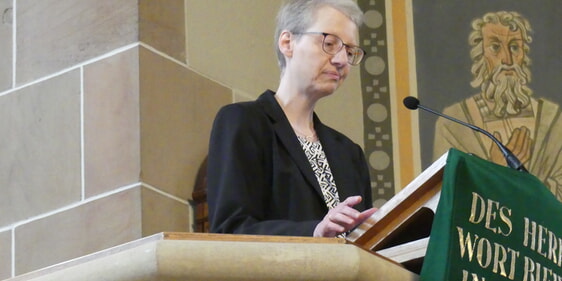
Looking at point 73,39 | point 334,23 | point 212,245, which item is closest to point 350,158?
point 334,23

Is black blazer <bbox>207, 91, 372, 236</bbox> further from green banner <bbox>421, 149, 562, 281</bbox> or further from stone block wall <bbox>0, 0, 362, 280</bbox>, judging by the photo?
stone block wall <bbox>0, 0, 362, 280</bbox>

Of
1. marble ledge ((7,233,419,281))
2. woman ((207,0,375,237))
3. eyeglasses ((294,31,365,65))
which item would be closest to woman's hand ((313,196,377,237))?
woman ((207,0,375,237))

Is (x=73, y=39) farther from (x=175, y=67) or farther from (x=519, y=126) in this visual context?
(x=519, y=126)

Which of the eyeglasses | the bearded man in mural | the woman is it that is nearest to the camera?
the woman

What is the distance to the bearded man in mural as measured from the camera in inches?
231

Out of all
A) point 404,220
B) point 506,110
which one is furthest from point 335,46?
point 506,110

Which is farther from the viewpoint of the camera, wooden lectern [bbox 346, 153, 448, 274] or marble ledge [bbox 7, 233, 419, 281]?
wooden lectern [bbox 346, 153, 448, 274]

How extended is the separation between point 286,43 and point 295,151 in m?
0.42

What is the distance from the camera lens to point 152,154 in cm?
463

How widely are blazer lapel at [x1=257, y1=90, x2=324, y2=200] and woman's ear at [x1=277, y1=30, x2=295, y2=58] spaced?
6.9 inches

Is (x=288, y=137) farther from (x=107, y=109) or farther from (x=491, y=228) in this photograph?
(x=107, y=109)

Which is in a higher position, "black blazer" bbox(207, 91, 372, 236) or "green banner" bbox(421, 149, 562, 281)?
"black blazer" bbox(207, 91, 372, 236)

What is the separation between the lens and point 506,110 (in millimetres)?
5938

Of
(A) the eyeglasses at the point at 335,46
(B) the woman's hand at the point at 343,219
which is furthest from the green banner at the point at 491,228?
(A) the eyeglasses at the point at 335,46
